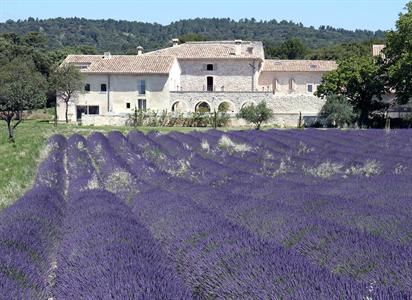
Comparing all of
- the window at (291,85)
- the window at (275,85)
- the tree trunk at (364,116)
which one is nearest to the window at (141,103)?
the window at (275,85)

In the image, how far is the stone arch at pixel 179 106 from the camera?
138 feet

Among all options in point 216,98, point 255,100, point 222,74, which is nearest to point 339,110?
point 255,100

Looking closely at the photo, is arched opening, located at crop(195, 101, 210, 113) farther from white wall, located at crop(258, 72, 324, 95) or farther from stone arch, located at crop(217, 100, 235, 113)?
white wall, located at crop(258, 72, 324, 95)

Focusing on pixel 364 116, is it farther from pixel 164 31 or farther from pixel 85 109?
pixel 164 31

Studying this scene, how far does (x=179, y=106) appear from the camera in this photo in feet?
139

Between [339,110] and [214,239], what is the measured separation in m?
30.4

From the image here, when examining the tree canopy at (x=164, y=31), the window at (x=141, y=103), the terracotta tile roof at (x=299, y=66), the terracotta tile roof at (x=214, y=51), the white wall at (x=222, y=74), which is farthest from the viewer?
the tree canopy at (x=164, y=31)

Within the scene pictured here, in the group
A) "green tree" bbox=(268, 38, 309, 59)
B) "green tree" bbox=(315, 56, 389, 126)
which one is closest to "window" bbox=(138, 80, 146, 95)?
"green tree" bbox=(315, 56, 389, 126)

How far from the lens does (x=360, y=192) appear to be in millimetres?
8156

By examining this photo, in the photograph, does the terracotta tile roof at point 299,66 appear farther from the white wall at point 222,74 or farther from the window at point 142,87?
the window at point 142,87

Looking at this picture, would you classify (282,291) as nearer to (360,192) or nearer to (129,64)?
(360,192)

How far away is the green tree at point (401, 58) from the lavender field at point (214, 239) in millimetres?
22706

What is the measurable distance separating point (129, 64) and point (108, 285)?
1570 inches

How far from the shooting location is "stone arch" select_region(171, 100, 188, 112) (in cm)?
4203
